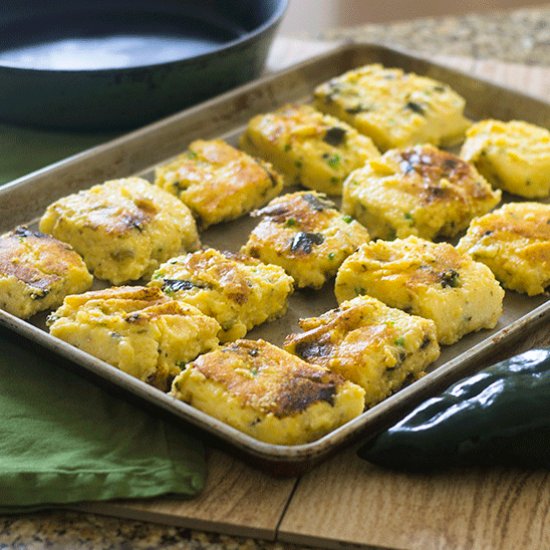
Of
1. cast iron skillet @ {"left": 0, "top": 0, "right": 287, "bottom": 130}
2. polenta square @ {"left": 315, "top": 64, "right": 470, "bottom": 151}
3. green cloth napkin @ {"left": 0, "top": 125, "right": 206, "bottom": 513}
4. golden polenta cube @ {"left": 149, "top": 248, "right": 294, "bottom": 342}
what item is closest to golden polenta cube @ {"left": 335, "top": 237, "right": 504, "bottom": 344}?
golden polenta cube @ {"left": 149, "top": 248, "right": 294, "bottom": 342}

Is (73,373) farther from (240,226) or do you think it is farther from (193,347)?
(240,226)

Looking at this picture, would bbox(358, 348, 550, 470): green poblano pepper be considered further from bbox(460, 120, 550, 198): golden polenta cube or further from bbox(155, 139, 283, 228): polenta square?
bbox(460, 120, 550, 198): golden polenta cube

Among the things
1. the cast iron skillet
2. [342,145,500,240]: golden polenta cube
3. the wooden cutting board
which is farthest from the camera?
the cast iron skillet

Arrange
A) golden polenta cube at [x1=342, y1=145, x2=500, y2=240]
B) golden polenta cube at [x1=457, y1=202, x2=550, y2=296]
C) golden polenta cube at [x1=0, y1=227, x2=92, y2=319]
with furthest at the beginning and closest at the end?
golden polenta cube at [x1=342, y1=145, x2=500, y2=240] < golden polenta cube at [x1=457, y1=202, x2=550, y2=296] < golden polenta cube at [x1=0, y1=227, x2=92, y2=319]

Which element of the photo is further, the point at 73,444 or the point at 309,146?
the point at 309,146

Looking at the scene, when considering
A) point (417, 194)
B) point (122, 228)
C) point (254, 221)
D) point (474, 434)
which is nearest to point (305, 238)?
point (254, 221)

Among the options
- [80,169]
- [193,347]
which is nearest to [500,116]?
[80,169]

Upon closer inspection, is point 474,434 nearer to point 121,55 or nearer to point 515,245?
point 515,245
